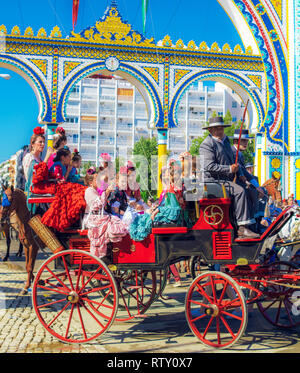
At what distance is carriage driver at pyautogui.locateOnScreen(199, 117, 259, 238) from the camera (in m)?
5.00

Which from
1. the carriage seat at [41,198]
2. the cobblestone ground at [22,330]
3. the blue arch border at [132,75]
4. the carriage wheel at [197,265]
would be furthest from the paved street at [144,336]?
the blue arch border at [132,75]

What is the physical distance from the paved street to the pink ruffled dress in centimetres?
96

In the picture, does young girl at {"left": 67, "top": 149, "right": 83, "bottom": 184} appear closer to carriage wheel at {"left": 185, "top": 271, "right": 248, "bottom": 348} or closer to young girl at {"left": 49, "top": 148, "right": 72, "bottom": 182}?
young girl at {"left": 49, "top": 148, "right": 72, "bottom": 182}

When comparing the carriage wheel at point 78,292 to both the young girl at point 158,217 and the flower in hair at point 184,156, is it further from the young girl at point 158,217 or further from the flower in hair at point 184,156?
the flower in hair at point 184,156

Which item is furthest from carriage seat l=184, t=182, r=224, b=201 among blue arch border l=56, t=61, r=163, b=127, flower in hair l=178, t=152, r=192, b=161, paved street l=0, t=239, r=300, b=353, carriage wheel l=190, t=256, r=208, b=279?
blue arch border l=56, t=61, r=163, b=127

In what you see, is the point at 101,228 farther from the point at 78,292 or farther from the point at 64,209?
the point at 78,292

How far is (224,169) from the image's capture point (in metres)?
5.25

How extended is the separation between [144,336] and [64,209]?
64.7 inches

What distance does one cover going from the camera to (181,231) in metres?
4.93

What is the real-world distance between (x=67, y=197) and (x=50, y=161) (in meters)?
0.93

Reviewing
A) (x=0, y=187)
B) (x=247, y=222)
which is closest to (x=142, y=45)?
(x=0, y=187)

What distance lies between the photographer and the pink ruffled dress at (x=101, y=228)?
5.03 metres

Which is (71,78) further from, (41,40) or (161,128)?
(161,128)

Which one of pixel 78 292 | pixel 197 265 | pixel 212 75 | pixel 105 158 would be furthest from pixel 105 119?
pixel 78 292
